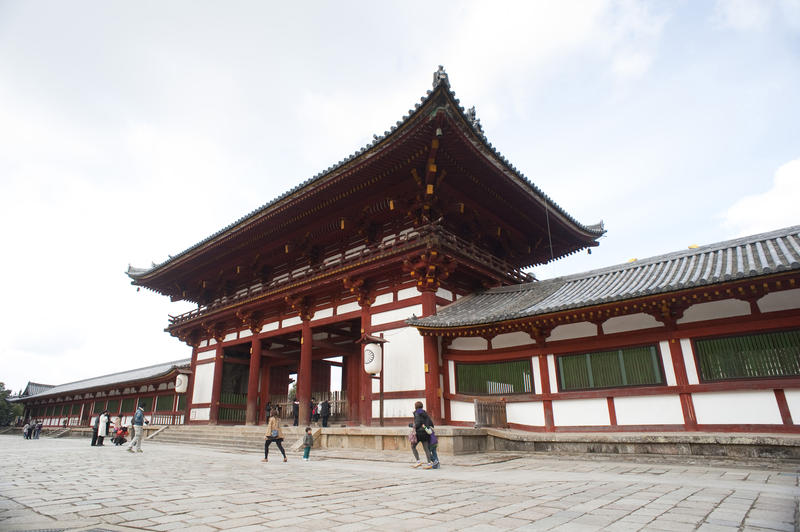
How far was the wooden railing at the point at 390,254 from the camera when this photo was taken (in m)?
13.5

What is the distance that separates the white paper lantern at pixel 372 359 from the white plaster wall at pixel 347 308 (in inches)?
98.8

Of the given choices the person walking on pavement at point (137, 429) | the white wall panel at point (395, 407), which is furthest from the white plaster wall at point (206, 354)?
the white wall panel at point (395, 407)

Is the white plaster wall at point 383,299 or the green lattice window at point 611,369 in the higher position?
the white plaster wall at point 383,299

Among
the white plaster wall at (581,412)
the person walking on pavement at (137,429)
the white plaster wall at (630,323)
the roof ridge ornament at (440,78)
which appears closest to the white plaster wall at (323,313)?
the person walking on pavement at (137,429)

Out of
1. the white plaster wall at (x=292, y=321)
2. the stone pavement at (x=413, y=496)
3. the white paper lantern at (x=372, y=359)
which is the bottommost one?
the stone pavement at (x=413, y=496)

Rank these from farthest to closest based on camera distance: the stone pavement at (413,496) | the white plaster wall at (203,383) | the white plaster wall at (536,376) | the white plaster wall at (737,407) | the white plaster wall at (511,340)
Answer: the white plaster wall at (203,383), the white plaster wall at (511,340), the white plaster wall at (536,376), the white plaster wall at (737,407), the stone pavement at (413,496)

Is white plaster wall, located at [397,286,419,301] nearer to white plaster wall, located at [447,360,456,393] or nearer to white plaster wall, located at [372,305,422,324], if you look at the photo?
→ white plaster wall, located at [372,305,422,324]

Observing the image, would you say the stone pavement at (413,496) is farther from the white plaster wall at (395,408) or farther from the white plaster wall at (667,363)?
the white plaster wall at (395,408)

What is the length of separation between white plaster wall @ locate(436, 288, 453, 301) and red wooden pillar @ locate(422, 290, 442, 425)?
0.97 m

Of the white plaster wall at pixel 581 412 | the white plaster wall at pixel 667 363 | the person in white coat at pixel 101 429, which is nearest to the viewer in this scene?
the white plaster wall at pixel 667 363

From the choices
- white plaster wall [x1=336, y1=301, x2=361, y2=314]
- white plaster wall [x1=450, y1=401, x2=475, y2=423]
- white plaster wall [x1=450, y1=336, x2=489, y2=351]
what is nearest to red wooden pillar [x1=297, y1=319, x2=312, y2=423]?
white plaster wall [x1=336, y1=301, x2=361, y2=314]

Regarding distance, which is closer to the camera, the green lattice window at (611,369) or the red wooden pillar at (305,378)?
the green lattice window at (611,369)

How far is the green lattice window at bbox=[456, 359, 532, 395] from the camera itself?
41.1 feet

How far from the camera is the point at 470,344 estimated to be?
1357 centimetres
